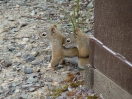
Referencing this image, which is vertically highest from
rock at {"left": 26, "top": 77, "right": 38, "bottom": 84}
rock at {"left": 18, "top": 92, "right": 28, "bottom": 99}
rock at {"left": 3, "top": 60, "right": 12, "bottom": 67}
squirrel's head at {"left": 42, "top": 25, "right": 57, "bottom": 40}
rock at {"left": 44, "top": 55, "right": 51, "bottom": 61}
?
squirrel's head at {"left": 42, "top": 25, "right": 57, "bottom": 40}

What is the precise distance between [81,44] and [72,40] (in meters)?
0.13

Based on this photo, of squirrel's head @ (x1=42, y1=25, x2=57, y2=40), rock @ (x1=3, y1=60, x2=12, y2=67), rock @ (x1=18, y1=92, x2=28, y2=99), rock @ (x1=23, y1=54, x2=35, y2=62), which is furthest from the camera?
rock @ (x1=23, y1=54, x2=35, y2=62)

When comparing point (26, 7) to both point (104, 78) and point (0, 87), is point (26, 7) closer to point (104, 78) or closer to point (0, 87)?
point (0, 87)

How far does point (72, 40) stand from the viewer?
486 cm

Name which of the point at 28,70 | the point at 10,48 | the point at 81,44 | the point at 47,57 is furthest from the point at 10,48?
the point at 81,44

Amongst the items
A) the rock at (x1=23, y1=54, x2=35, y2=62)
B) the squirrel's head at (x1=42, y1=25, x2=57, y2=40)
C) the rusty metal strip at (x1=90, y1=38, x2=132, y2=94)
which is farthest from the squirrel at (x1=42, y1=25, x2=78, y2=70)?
the rusty metal strip at (x1=90, y1=38, x2=132, y2=94)

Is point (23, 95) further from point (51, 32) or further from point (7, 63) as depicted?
point (51, 32)

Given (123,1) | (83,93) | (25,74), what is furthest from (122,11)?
(25,74)

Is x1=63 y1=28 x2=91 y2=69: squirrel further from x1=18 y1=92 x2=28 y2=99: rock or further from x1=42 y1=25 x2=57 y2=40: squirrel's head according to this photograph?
x1=18 y1=92 x2=28 y2=99: rock

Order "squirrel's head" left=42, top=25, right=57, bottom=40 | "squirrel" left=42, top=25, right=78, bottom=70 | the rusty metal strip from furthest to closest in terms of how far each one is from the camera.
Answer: "squirrel's head" left=42, top=25, right=57, bottom=40, "squirrel" left=42, top=25, right=78, bottom=70, the rusty metal strip

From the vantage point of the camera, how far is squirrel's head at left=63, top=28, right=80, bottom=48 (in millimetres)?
4836

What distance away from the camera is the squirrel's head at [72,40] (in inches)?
190

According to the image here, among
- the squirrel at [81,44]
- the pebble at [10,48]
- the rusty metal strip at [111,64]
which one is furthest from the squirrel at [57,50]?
the pebble at [10,48]

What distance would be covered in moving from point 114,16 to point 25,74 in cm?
167
